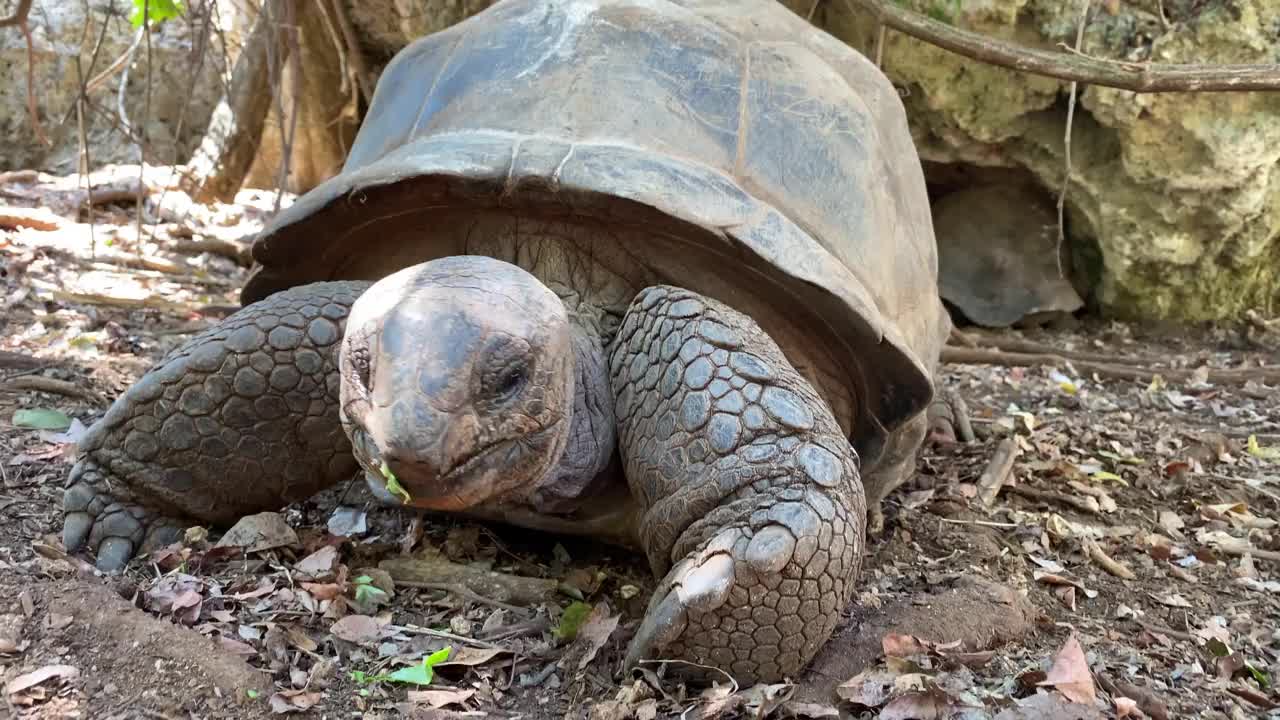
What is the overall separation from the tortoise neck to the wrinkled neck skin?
0.11m

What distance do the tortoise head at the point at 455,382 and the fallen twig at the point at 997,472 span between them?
76.4 inches

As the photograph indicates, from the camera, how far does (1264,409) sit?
5.08m

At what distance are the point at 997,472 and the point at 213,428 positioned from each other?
2610mm

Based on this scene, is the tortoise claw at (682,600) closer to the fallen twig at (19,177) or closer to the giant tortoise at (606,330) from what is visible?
the giant tortoise at (606,330)

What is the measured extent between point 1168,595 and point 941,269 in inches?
166

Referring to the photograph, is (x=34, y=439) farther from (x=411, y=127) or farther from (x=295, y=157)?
(x=295, y=157)

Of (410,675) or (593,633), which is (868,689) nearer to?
(593,633)

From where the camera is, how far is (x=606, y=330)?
9.10ft

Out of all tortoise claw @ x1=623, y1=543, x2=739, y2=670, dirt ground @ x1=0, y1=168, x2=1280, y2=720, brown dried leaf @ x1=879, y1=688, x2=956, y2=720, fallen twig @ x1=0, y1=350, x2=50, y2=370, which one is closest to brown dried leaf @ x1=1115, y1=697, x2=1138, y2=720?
dirt ground @ x1=0, y1=168, x2=1280, y2=720

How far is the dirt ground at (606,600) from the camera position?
2047mm

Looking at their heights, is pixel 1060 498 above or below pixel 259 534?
below

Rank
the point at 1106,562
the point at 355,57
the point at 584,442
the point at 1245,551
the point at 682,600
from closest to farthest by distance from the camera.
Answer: the point at 682,600
the point at 584,442
the point at 1106,562
the point at 1245,551
the point at 355,57

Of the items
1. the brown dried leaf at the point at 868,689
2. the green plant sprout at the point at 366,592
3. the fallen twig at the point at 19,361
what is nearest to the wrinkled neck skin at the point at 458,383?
the green plant sprout at the point at 366,592

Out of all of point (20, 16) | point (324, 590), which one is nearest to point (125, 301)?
point (20, 16)
